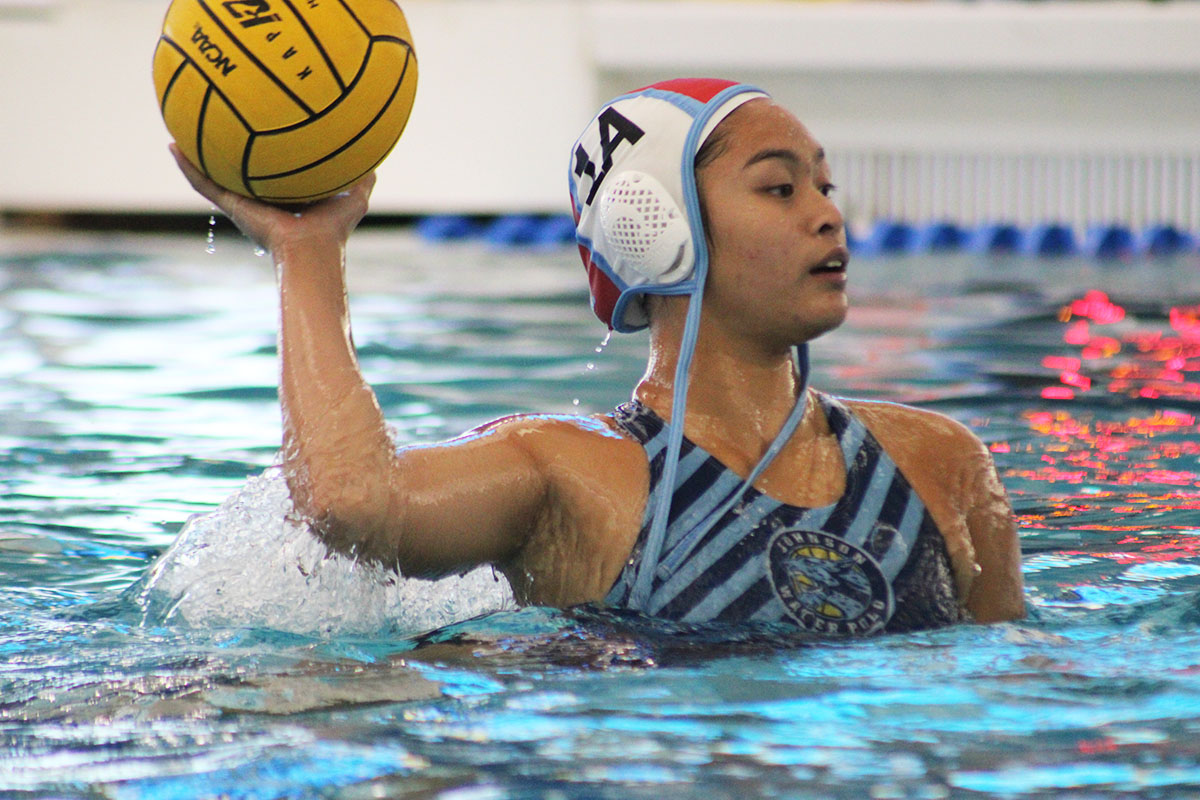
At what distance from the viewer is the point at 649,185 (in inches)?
90.3

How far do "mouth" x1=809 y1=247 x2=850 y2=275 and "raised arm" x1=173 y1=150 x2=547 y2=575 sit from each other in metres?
0.50

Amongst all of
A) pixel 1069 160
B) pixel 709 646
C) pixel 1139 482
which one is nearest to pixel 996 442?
pixel 1139 482

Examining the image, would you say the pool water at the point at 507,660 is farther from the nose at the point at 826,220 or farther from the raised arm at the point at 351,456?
the nose at the point at 826,220

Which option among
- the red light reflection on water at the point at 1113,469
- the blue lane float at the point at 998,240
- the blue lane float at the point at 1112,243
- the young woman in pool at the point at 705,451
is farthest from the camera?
the blue lane float at the point at 998,240

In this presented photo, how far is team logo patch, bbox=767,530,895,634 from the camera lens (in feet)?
7.43

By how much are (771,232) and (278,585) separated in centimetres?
103

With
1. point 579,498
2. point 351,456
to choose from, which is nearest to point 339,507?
point 351,456

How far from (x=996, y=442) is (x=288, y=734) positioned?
3.12 metres

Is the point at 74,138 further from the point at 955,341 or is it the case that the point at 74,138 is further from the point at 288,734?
the point at 288,734

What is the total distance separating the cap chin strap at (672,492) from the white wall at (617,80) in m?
10.5

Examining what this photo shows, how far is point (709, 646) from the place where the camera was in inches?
88.0

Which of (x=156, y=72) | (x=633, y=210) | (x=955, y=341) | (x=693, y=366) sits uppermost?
(x=156, y=72)

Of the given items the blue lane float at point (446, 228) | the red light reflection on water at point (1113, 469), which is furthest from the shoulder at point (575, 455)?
the blue lane float at point (446, 228)

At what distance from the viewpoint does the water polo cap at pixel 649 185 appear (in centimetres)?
228
